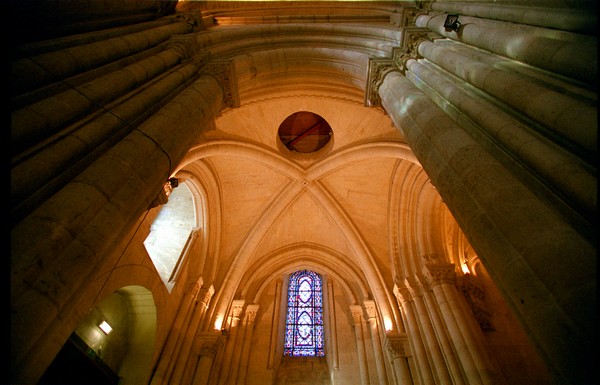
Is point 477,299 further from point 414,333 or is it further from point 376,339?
point 376,339

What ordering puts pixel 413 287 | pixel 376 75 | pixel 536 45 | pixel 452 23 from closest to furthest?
pixel 536 45 < pixel 452 23 < pixel 376 75 < pixel 413 287

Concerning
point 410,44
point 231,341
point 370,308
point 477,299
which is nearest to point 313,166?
point 370,308

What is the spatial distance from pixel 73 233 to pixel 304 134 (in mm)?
8834

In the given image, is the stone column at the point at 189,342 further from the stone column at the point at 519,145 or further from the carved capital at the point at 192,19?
the stone column at the point at 519,145

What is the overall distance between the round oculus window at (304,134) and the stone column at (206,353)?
6.26 metres

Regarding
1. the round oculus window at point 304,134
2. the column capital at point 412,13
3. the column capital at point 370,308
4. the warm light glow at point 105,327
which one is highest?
the round oculus window at point 304,134

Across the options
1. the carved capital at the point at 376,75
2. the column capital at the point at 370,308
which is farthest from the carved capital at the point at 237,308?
the carved capital at the point at 376,75

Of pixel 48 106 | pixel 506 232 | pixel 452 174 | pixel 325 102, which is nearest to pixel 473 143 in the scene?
pixel 452 174

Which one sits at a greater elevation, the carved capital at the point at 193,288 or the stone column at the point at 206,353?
the carved capital at the point at 193,288

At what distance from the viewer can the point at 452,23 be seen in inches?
161

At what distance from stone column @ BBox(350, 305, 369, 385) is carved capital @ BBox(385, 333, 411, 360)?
5.11ft

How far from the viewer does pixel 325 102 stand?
8570 mm

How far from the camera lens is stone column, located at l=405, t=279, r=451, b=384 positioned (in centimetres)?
626

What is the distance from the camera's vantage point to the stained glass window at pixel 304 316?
34.3 feet
